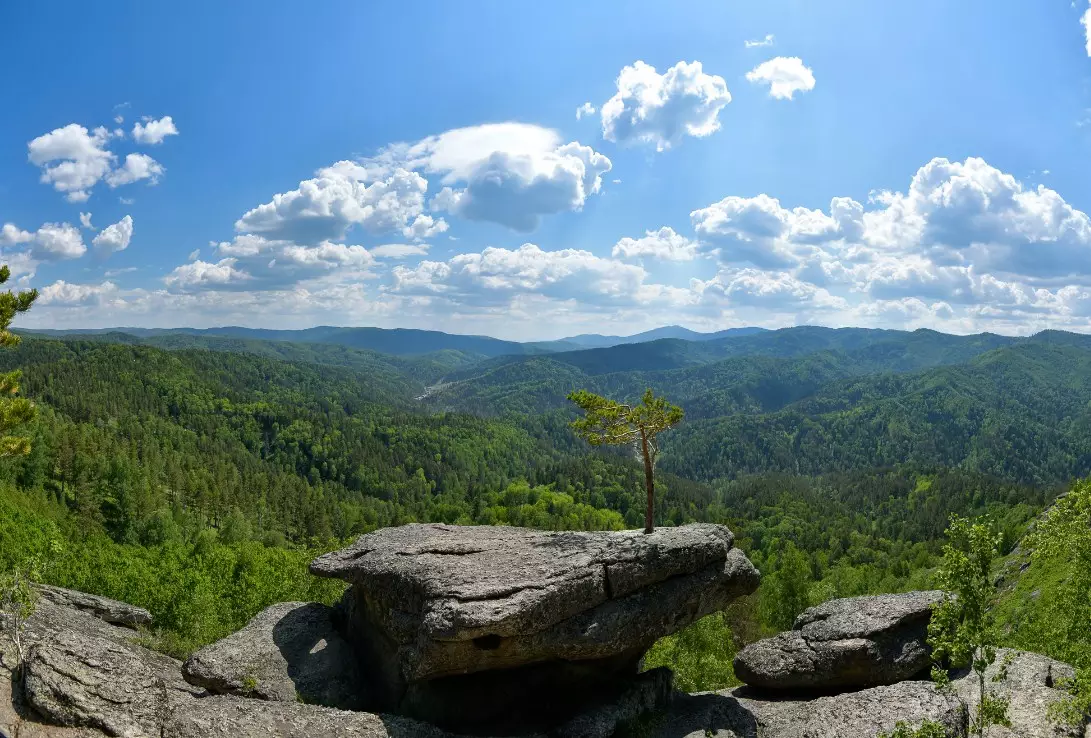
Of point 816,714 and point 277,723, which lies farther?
point 816,714

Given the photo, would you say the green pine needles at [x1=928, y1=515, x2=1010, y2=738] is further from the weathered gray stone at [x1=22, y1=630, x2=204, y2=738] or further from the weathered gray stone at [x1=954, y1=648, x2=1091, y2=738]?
the weathered gray stone at [x1=22, y1=630, x2=204, y2=738]

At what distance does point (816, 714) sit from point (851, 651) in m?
7.12

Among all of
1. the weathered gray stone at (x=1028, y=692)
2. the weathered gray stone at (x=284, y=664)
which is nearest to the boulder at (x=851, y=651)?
the weathered gray stone at (x=1028, y=692)

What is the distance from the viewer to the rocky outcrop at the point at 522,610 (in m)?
26.2

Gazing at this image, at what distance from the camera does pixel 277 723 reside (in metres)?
22.7

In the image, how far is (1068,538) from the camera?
24344 millimetres

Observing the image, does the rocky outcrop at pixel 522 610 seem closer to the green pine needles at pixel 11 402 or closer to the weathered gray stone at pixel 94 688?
the weathered gray stone at pixel 94 688

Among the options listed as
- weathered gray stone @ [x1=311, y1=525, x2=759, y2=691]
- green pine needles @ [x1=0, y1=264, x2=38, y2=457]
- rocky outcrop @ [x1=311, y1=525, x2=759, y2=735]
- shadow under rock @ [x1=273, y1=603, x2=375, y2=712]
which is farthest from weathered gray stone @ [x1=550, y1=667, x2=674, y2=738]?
green pine needles @ [x1=0, y1=264, x2=38, y2=457]

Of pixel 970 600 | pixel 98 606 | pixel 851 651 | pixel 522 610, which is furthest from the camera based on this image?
pixel 98 606

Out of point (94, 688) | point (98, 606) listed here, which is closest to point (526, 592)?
point (94, 688)

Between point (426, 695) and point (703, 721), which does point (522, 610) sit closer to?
point (426, 695)

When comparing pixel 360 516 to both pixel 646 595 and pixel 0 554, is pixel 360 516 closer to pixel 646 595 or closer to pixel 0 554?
pixel 0 554

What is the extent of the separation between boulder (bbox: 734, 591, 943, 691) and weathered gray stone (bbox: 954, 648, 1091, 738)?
10.2ft

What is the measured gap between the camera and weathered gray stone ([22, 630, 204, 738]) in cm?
1944
